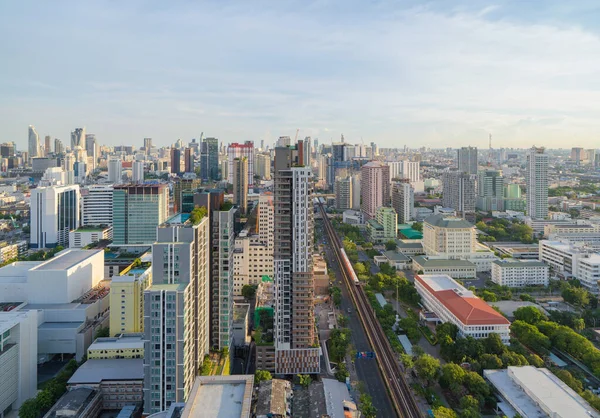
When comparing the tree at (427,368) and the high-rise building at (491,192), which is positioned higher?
the high-rise building at (491,192)

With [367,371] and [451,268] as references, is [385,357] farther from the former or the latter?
[451,268]

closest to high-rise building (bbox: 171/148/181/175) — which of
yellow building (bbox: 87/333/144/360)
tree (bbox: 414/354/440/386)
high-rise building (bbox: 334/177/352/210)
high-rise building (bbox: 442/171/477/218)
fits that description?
high-rise building (bbox: 334/177/352/210)

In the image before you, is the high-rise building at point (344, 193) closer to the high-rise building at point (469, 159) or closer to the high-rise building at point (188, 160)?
the high-rise building at point (469, 159)

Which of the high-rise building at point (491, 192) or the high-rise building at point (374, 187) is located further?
the high-rise building at point (491, 192)

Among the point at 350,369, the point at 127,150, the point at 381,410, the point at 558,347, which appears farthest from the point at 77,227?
the point at 127,150

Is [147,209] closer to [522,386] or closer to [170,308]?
[170,308]

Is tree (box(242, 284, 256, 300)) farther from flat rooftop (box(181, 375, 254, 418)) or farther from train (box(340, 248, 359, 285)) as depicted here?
flat rooftop (box(181, 375, 254, 418))

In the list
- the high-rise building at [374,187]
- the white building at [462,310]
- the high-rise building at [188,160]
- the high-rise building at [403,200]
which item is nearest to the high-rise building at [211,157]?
the high-rise building at [188,160]
